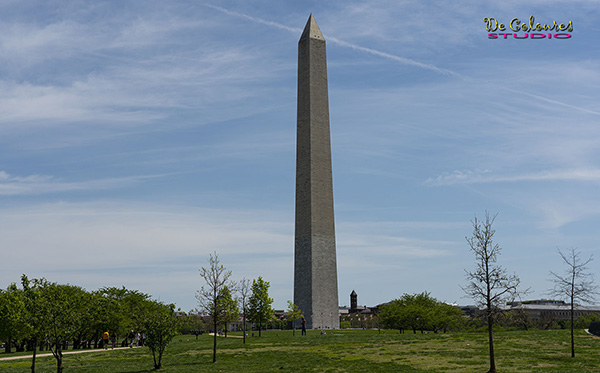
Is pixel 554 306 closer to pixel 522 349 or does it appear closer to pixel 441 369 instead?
pixel 522 349

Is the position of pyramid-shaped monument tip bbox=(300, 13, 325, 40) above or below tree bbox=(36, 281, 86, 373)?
above

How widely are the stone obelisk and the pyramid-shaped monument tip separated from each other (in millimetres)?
382

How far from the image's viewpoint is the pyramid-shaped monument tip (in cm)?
7719

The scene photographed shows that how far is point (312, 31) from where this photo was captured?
254 ft

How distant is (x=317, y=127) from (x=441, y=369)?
5063 centimetres

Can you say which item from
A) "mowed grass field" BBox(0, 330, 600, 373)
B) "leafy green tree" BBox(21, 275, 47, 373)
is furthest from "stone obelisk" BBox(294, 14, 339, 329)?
"leafy green tree" BBox(21, 275, 47, 373)

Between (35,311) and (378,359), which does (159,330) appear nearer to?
(35,311)

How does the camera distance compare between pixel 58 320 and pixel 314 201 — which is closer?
pixel 58 320

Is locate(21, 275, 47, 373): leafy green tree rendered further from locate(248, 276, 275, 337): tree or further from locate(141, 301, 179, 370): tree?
locate(248, 276, 275, 337): tree

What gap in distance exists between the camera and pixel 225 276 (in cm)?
3762

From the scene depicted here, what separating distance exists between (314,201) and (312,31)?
23.3 m

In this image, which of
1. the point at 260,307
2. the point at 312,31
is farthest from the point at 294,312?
the point at 312,31

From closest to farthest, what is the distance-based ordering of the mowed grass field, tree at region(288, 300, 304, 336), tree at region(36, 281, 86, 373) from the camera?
tree at region(36, 281, 86, 373) < the mowed grass field < tree at region(288, 300, 304, 336)

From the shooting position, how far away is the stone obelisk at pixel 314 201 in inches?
2891
